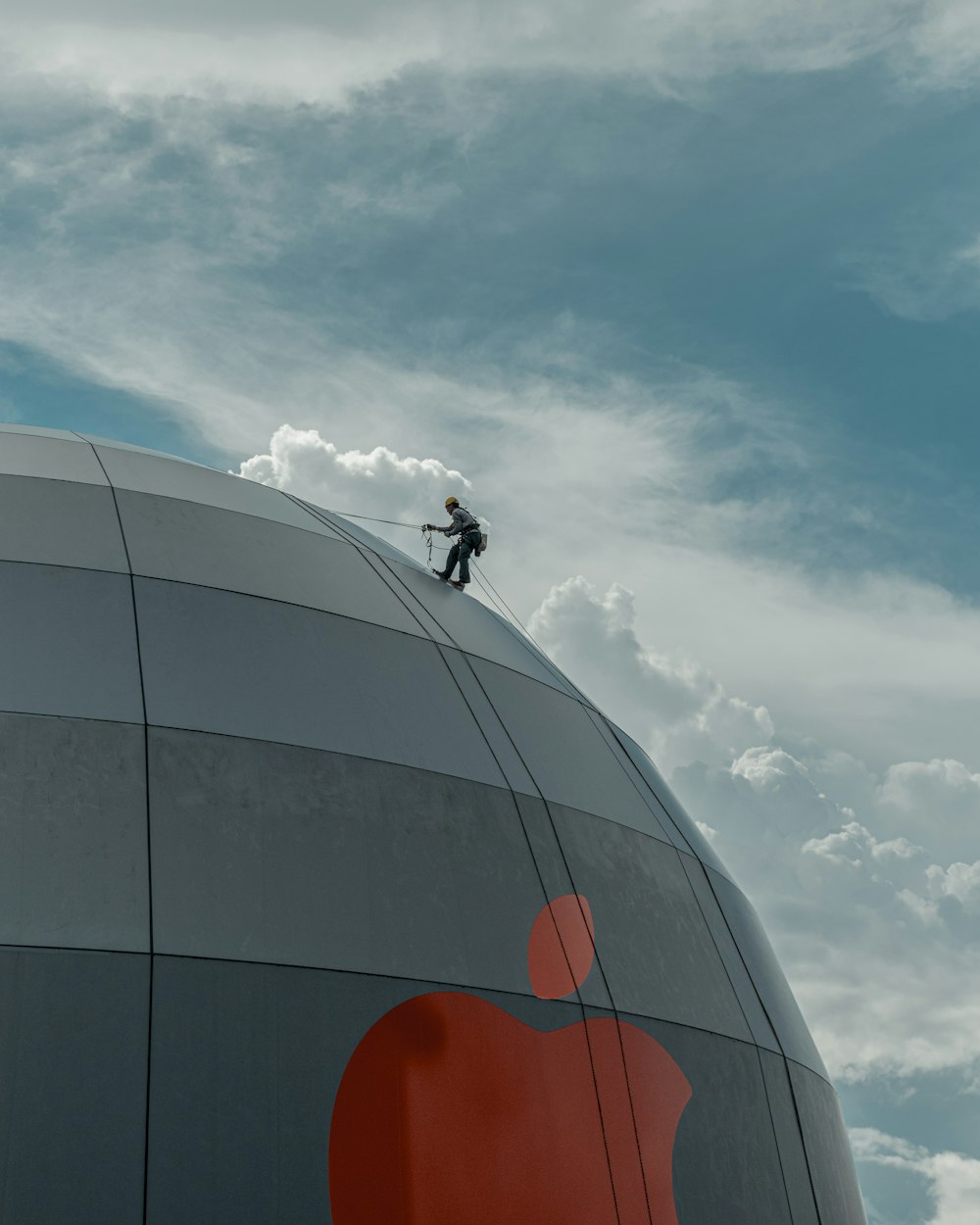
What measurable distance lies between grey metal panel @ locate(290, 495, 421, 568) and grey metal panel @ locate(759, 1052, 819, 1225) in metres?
9.51

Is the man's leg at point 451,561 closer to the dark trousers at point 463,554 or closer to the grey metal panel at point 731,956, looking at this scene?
the dark trousers at point 463,554

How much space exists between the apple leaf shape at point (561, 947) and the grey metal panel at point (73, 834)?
4222 millimetres

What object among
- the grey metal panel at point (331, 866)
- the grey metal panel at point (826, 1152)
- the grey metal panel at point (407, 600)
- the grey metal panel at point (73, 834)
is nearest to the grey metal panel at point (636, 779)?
the grey metal panel at point (407, 600)

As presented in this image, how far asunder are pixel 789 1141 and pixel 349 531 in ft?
36.4

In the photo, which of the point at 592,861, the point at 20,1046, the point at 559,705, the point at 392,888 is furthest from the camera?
the point at 559,705

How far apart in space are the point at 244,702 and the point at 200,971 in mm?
3362

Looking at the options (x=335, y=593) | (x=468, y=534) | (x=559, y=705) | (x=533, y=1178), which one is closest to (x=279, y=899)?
(x=533, y=1178)

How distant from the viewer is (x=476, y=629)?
58.2ft

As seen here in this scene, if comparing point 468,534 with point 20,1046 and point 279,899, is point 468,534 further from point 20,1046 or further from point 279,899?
point 20,1046

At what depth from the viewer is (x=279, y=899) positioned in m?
11.0

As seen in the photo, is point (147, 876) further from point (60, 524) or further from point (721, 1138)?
point (721, 1138)

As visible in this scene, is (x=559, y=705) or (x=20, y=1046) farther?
(x=559, y=705)

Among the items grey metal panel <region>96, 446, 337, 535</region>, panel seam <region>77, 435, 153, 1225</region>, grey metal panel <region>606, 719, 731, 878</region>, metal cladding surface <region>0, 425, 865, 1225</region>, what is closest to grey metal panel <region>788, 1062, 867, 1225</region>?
metal cladding surface <region>0, 425, 865, 1225</region>

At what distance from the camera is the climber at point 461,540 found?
1953 cm
